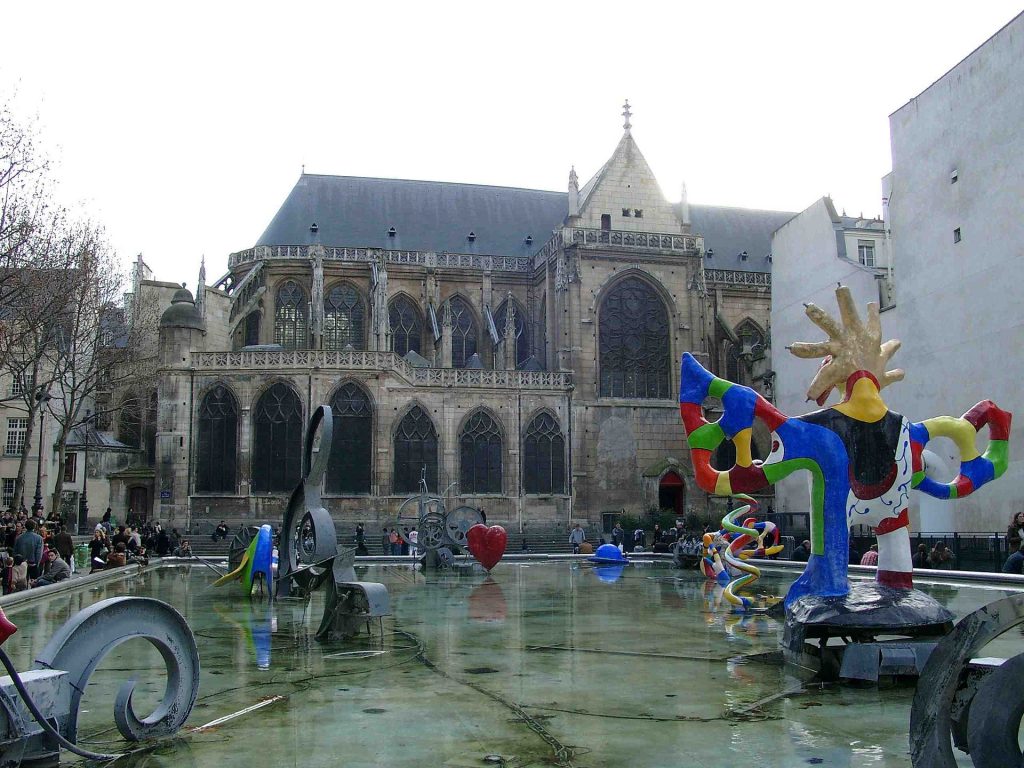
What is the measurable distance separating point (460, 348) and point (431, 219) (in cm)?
704

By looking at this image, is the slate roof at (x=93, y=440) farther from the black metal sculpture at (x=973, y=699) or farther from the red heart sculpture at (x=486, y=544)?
the black metal sculpture at (x=973, y=699)

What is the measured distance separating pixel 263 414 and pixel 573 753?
105 feet

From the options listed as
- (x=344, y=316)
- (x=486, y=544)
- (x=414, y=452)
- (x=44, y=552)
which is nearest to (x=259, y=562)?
(x=44, y=552)

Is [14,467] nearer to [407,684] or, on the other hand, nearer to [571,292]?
[571,292]

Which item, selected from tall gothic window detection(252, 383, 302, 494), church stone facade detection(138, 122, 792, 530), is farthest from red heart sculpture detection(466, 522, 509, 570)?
tall gothic window detection(252, 383, 302, 494)

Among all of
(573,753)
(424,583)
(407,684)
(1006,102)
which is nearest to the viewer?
(573,753)

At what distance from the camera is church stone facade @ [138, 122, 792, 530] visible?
35719mm

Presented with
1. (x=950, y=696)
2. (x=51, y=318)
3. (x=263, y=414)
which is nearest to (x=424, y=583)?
(x=51, y=318)

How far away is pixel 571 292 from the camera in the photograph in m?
40.6

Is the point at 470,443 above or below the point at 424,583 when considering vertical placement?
above

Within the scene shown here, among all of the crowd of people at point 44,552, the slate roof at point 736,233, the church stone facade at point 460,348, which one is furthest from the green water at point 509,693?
the slate roof at point 736,233

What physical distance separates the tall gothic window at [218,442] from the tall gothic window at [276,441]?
0.81 metres

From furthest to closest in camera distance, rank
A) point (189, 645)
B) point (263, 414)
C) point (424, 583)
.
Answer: point (263, 414), point (424, 583), point (189, 645)

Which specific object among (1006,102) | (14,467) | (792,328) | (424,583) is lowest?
(424,583)
